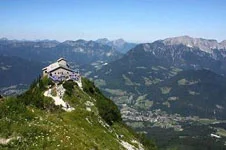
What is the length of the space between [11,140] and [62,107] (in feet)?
187

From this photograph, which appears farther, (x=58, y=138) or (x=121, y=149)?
(x=121, y=149)

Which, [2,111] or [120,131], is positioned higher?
[2,111]

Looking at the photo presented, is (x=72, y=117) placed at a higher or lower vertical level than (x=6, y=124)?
lower

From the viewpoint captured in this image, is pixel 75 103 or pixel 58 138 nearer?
pixel 58 138

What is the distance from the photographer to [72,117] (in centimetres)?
8962

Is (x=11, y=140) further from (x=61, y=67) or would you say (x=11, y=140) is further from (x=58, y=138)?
(x=61, y=67)

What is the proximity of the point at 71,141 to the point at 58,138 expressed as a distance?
166cm

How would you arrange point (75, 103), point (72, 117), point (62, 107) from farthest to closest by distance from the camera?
point (75, 103) → point (62, 107) → point (72, 117)

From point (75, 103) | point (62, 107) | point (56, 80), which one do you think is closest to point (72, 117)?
point (62, 107)

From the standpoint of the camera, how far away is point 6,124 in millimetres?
50406

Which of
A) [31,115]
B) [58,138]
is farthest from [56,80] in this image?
[58,138]

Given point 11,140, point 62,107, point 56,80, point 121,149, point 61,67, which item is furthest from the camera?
point 61,67

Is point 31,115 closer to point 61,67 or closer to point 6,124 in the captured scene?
point 6,124

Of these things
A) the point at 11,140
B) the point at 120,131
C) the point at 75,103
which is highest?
the point at 11,140
